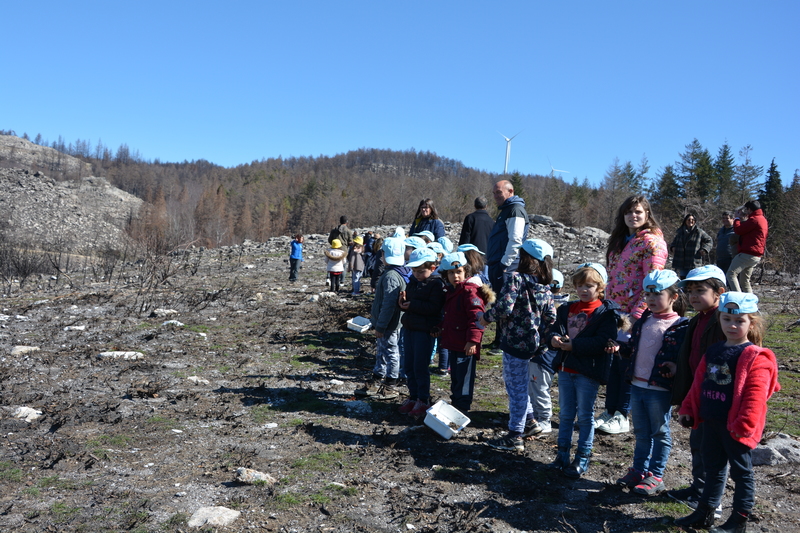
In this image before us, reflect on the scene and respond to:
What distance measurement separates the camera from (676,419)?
5113mm

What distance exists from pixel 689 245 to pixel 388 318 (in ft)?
26.7

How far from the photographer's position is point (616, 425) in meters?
4.81

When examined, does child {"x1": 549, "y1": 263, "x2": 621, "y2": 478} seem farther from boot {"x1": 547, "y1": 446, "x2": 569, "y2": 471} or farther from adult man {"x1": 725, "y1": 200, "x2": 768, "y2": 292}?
adult man {"x1": 725, "y1": 200, "x2": 768, "y2": 292}

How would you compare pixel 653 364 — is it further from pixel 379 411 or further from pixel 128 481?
pixel 128 481

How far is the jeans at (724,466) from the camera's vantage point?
9.85 feet

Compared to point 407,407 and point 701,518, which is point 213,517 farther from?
point 701,518

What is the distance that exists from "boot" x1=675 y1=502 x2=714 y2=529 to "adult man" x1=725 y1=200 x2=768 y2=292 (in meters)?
6.51

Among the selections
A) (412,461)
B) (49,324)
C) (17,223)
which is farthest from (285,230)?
(412,461)

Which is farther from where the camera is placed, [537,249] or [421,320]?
[421,320]

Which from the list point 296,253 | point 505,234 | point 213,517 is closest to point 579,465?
point 213,517

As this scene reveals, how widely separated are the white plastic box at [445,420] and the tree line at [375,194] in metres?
11.0

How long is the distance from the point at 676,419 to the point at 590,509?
2137 mm

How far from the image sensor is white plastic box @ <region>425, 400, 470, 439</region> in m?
4.51

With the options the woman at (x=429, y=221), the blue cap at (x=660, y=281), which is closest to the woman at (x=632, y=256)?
the blue cap at (x=660, y=281)
